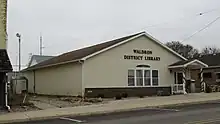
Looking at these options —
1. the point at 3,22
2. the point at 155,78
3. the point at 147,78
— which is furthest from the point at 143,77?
the point at 3,22

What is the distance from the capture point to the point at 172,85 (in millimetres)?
31719

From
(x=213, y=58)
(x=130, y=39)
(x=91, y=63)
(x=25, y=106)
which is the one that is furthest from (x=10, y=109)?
(x=213, y=58)

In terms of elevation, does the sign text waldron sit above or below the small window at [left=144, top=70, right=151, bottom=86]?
above

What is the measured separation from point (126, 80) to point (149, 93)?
263cm

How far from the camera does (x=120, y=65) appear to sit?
29203mm

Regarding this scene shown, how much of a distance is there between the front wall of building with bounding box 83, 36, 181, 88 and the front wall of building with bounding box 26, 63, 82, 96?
109cm

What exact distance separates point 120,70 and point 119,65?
17.8 inches

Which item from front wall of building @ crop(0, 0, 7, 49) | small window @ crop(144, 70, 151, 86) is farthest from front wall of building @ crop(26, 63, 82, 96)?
front wall of building @ crop(0, 0, 7, 49)

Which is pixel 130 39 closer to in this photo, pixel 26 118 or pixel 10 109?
pixel 10 109

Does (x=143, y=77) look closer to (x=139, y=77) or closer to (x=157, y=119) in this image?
(x=139, y=77)

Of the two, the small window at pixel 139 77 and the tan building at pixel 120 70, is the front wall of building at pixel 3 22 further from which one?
the small window at pixel 139 77

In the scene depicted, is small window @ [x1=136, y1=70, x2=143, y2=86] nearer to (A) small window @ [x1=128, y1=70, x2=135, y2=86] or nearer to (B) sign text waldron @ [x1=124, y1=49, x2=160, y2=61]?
(A) small window @ [x1=128, y1=70, x2=135, y2=86]

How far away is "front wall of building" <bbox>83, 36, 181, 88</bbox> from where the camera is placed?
2789 centimetres

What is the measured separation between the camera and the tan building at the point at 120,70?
27906 millimetres
